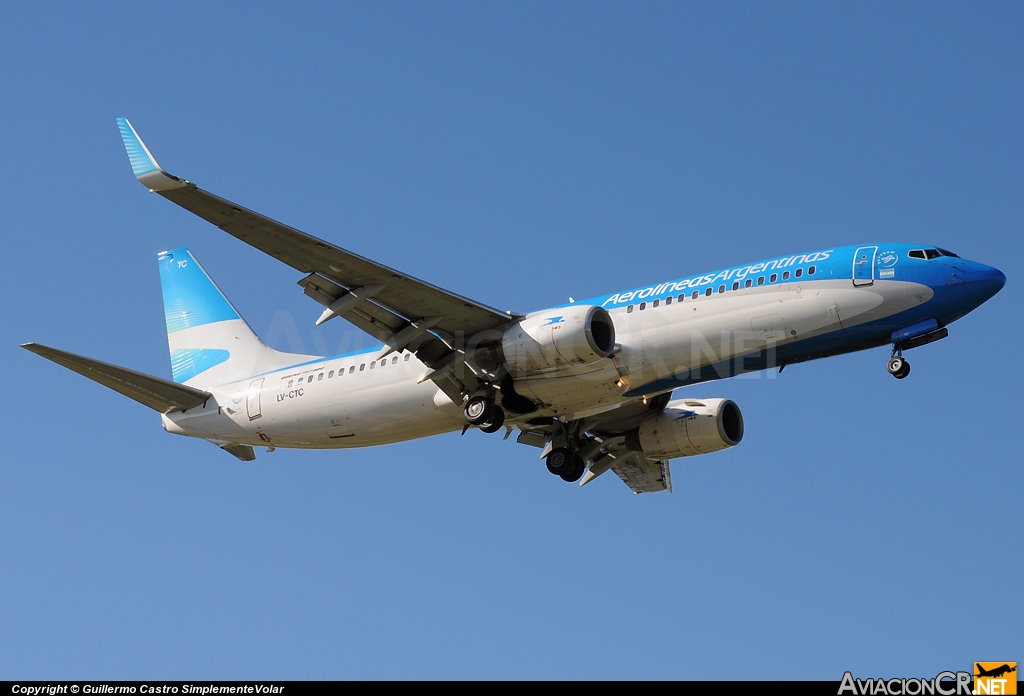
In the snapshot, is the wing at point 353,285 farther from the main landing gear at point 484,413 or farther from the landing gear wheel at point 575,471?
the landing gear wheel at point 575,471

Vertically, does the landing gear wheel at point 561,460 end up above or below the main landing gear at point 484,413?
above

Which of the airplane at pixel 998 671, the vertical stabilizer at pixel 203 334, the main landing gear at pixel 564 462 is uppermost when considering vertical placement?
the vertical stabilizer at pixel 203 334

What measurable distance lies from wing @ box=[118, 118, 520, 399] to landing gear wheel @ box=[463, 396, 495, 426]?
4.47 ft

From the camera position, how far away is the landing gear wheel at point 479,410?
108 ft

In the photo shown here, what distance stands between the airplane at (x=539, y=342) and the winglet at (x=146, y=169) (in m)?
0.03

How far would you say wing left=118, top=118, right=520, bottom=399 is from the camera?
2664 cm

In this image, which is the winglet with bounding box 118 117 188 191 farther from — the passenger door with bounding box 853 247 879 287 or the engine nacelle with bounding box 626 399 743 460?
the engine nacelle with bounding box 626 399 743 460

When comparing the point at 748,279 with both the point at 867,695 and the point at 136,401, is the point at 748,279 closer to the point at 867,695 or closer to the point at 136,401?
the point at 867,695

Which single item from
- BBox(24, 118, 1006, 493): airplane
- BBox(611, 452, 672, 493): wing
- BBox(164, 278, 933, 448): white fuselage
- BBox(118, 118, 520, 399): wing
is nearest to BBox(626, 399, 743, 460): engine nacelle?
BBox(24, 118, 1006, 493): airplane

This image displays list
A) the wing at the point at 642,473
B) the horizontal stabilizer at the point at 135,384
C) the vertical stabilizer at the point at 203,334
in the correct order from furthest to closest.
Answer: the vertical stabilizer at the point at 203,334
the wing at the point at 642,473
the horizontal stabilizer at the point at 135,384

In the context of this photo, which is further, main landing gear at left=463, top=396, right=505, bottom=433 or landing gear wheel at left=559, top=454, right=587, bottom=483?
landing gear wheel at left=559, top=454, right=587, bottom=483

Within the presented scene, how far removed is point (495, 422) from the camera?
3328 cm

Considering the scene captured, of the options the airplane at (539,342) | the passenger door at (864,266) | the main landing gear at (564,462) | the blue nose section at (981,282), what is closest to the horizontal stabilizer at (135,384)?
the airplane at (539,342)

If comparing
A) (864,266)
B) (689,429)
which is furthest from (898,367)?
(689,429)
